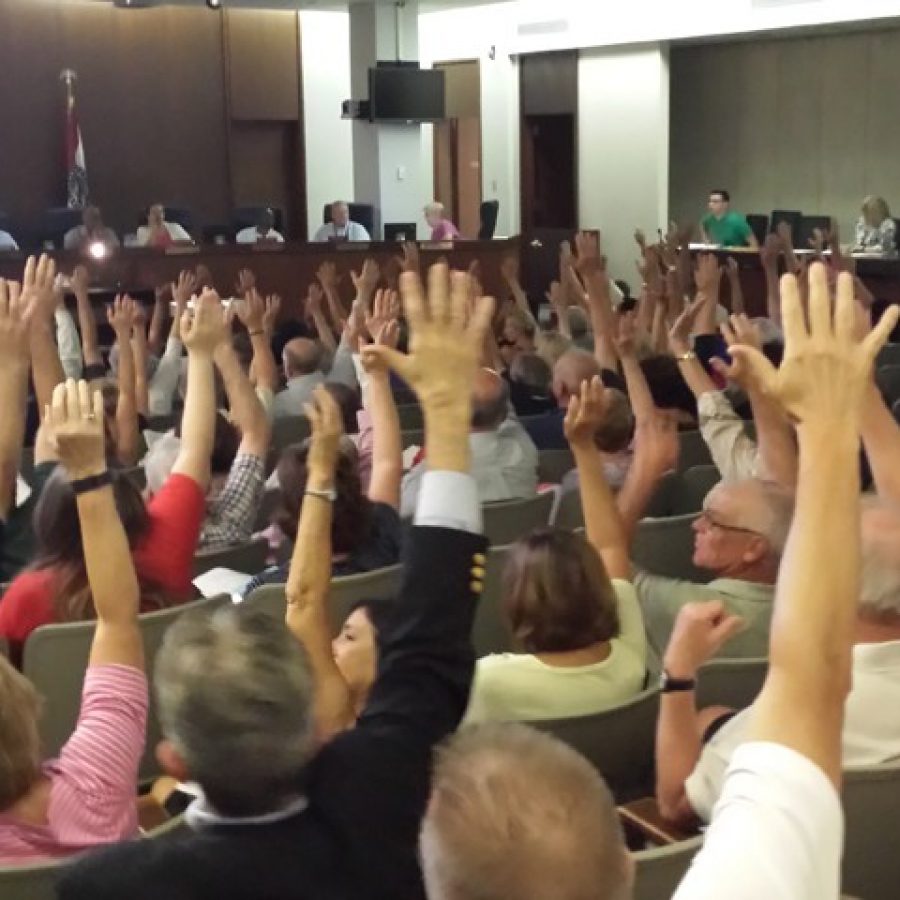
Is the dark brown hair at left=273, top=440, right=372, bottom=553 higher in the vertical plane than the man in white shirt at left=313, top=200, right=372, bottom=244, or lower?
lower

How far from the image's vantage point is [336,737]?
5.05 feet

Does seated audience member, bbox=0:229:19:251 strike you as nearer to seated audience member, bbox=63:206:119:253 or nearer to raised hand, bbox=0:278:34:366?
seated audience member, bbox=63:206:119:253

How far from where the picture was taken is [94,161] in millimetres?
14586

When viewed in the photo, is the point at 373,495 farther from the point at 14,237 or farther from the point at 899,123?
the point at 899,123

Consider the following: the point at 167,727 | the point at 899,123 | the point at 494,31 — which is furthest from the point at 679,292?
the point at 494,31

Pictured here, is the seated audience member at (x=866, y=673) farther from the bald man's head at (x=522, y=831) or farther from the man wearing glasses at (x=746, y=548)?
the bald man's head at (x=522, y=831)

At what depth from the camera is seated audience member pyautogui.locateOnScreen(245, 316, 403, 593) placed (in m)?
3.31

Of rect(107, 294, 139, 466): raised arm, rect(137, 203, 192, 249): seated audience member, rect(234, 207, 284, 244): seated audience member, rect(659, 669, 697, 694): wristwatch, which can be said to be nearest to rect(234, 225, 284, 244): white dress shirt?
rect(234, 207, 284, 244): seated audience member

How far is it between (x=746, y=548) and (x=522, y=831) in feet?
6.19

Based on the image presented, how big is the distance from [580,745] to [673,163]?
46.0ft

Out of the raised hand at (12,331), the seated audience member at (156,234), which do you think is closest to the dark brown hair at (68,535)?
the raised hand at (12,331)

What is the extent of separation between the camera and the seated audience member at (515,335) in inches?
276

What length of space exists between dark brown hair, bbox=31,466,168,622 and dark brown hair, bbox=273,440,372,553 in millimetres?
479

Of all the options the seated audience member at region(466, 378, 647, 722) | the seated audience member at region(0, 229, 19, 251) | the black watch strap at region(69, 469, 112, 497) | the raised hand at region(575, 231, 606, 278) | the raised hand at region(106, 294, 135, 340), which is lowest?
the seated audience member at region(466, 378, 647, 722)
